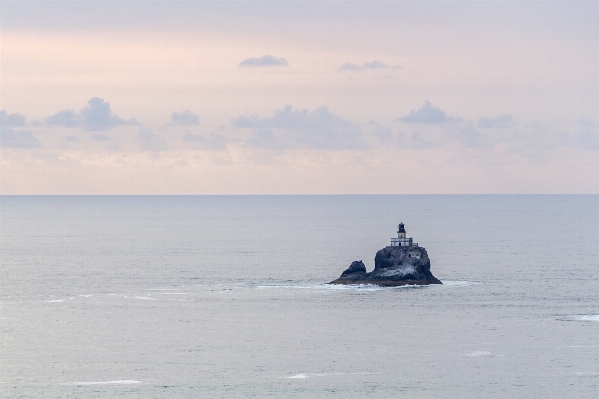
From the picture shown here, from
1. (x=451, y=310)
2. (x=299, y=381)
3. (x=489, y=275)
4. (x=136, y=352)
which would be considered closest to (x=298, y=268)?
(x=489, y=275)

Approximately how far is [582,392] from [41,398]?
160 ft

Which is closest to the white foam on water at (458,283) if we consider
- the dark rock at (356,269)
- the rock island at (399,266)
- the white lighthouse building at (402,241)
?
the rock island at (399,266)

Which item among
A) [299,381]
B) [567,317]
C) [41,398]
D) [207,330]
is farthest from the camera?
[567,317]

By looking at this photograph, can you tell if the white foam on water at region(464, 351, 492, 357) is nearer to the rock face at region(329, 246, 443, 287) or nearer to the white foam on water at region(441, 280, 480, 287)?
the rock face at region(329, 246, 443, 287)

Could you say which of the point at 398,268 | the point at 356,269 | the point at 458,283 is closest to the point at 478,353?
the point at 398,268

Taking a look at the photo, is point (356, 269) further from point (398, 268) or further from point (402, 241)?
point (402, 241)

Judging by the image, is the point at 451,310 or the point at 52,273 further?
the point at 52,273

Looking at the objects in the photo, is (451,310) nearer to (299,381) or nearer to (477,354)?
(477,354)

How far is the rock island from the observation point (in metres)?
158

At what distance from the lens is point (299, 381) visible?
99312mm

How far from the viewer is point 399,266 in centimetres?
15962

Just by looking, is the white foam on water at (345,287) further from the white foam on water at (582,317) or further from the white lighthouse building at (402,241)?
the white foam on water at (582,317)

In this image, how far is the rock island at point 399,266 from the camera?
520ft

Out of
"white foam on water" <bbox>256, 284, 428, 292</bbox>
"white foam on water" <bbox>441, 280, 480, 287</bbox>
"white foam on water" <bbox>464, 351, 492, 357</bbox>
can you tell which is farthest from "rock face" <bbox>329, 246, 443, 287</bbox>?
"white foam on water" <bbox>464, 351, 492, 357</bbox>
